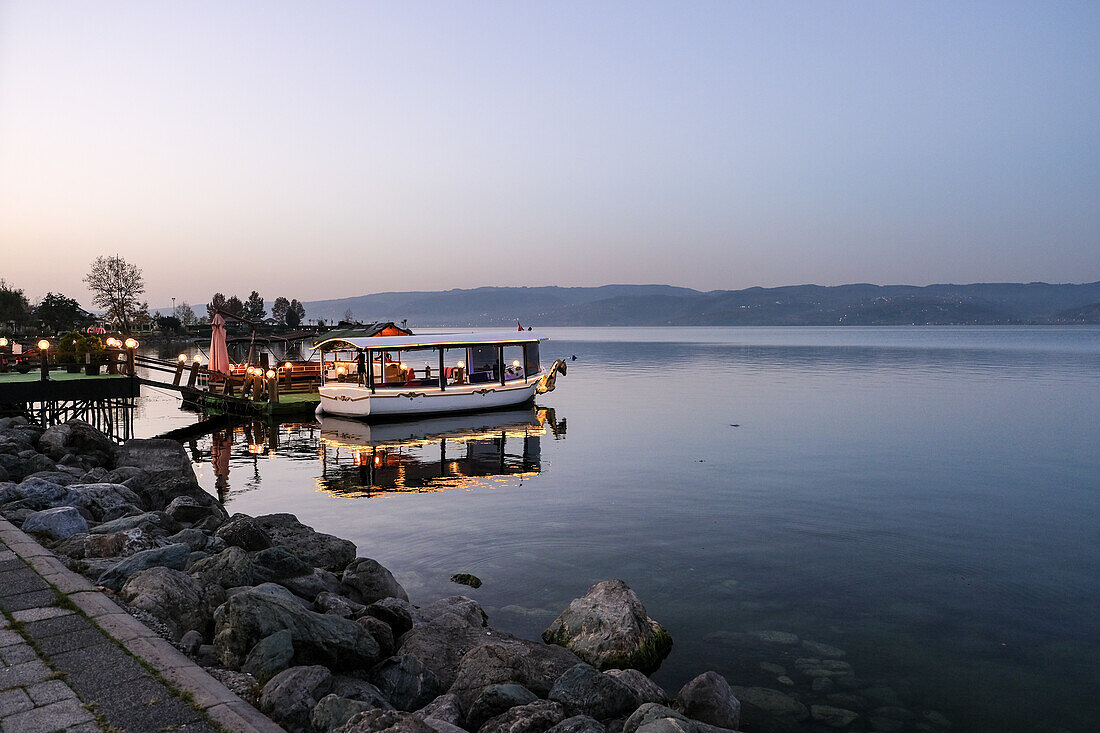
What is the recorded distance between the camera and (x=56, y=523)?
10773mm

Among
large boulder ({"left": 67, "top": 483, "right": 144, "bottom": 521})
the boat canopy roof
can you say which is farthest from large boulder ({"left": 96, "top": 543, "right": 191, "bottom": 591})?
the boat canopy roof

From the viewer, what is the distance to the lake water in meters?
10.3

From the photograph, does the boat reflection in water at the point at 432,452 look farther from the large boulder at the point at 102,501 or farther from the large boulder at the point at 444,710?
the large boulder at the point at 444,710

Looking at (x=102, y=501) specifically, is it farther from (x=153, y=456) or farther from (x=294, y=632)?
(x=294, y=632)

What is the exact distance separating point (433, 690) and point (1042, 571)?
40.6ft

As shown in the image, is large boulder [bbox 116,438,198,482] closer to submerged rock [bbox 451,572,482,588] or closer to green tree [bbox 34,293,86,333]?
submerged rock [bbox 451,572,482,588]

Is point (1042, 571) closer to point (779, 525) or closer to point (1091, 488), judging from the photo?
point (779, 525)

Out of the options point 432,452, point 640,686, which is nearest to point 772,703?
point 640,686

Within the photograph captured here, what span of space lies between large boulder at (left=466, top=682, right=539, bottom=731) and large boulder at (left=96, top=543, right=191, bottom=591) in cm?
446

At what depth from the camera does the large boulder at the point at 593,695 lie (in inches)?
296

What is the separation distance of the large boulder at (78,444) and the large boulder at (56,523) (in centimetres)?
872

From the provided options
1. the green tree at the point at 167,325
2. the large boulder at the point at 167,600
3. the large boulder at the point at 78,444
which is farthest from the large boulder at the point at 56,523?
the green tree at the point at 167,325

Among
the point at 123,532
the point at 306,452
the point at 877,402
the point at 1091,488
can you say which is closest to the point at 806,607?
the point at 123,532

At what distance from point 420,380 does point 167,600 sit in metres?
30.4
